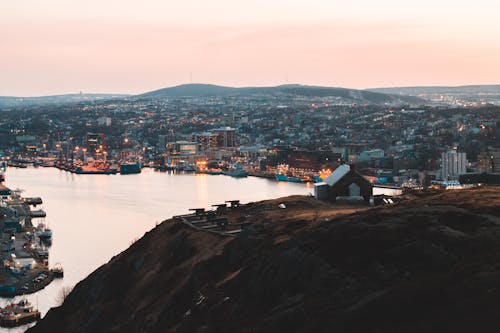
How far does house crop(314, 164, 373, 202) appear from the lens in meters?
12.1

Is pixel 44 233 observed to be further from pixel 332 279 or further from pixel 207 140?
pixel 207 140

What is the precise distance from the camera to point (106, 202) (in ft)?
91.5

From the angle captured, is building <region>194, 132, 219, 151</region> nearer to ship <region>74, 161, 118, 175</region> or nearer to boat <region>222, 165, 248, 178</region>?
ship <region>74, 161, 118, 175</region>

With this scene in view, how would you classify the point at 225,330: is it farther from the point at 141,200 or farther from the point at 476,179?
the point at 141,200

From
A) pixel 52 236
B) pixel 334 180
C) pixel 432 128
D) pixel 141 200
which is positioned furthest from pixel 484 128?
pixel 334 180

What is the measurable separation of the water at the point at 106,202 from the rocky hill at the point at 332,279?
4347 mm

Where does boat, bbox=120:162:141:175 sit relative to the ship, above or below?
above

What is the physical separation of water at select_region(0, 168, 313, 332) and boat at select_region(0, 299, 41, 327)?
0.12 m

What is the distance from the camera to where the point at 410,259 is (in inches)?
245

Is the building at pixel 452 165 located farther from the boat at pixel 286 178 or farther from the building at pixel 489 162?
the boat at pixel 286 178

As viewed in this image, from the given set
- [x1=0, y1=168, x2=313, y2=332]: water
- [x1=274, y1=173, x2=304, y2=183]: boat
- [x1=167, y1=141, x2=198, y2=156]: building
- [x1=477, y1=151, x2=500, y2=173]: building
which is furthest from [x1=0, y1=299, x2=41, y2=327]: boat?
[x1=167, y1=141, x2=198, y2=156]: building

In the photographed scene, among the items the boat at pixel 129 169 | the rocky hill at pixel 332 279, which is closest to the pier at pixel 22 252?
the rocky hill at pixel 332 279

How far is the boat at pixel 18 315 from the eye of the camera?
41.2ft

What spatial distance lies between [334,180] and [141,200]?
54.4ft
